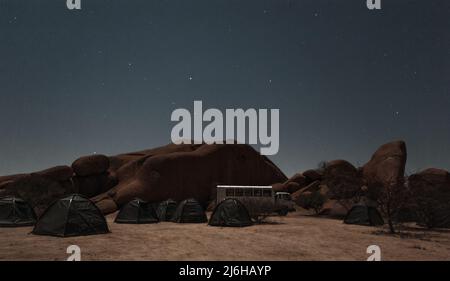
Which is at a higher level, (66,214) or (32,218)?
(66,214)

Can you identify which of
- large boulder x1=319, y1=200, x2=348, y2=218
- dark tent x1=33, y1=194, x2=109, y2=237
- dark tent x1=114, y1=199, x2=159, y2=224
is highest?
dark tent x1=33, y1=194, x2=109, y2=237

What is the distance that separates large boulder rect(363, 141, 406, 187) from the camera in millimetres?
43219

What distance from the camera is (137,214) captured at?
26.2 m

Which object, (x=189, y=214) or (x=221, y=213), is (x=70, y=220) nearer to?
(x=221, y=213)

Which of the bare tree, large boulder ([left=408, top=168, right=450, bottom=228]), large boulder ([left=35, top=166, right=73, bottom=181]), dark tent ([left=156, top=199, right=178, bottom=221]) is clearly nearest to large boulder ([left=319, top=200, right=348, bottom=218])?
large boulder ([left=408, top=168, right=450, bottom=228])

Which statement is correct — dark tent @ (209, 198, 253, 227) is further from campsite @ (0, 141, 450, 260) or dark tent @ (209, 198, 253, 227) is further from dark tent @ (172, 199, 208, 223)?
dark tent @ (172, 199, 208, 223)

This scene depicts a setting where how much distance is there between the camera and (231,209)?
24188mm

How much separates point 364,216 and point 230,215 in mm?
10626

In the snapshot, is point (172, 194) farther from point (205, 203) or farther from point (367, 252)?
point (367, 252)

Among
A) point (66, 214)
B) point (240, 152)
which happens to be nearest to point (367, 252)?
point (66, 214)

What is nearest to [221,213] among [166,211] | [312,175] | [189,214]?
[189,214]

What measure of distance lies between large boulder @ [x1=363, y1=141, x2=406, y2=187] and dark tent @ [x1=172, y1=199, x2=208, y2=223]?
945 inches

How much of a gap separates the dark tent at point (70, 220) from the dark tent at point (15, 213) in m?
6.25
